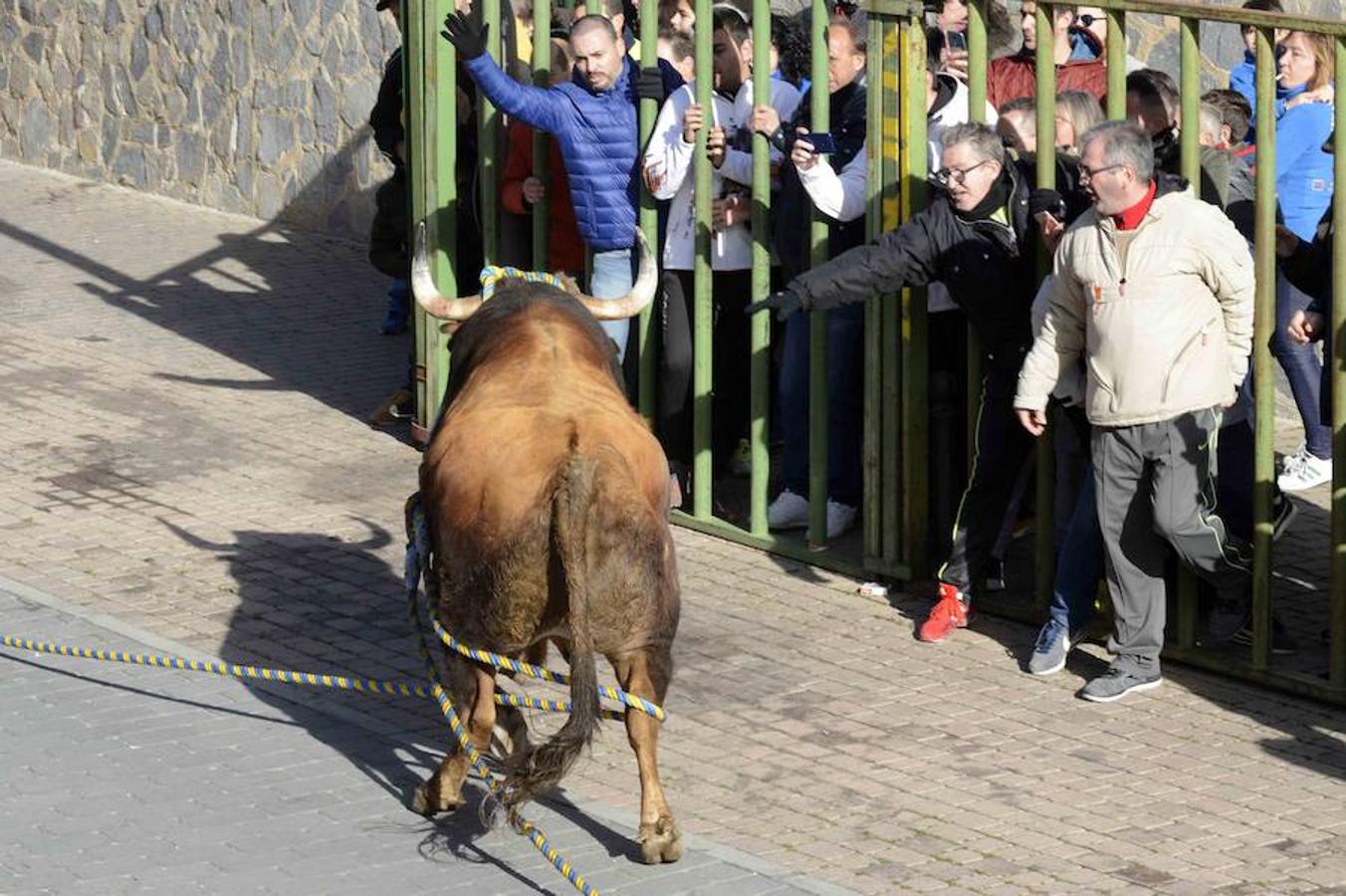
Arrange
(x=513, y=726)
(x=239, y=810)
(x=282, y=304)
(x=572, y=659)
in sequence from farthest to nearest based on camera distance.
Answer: (x=282, y=304), (x=513, y=726), (x=239, y=810), (x=572, y=659)

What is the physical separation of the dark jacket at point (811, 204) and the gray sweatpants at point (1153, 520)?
185 centimetres

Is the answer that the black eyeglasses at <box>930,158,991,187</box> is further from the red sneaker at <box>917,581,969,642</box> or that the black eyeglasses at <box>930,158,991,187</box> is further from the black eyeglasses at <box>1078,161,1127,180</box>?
the red sneaker at <box>917,581,969,642</box>

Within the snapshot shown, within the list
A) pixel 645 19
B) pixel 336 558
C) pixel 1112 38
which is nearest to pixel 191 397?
pixel 336 558

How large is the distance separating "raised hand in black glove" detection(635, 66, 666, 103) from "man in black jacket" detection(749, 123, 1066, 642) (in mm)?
1728

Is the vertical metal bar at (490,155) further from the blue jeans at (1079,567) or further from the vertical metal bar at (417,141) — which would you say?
the blue jeans at (1079,567)

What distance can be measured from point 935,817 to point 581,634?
4.76 feet

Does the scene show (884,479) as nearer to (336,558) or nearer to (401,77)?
(336,558)

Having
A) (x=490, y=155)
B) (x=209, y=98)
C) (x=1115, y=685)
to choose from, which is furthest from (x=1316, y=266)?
(x=209, y=98)

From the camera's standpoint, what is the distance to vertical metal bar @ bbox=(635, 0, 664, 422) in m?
10.4

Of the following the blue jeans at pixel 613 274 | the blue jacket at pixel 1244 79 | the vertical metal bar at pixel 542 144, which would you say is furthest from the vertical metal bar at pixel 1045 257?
the blue jacket at pixel 1244 79

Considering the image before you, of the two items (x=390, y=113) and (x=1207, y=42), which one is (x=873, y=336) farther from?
(x=390, y=113)

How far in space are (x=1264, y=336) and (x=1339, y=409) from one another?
36cm

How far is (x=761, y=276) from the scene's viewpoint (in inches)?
396

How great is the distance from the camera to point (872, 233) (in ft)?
30.9
